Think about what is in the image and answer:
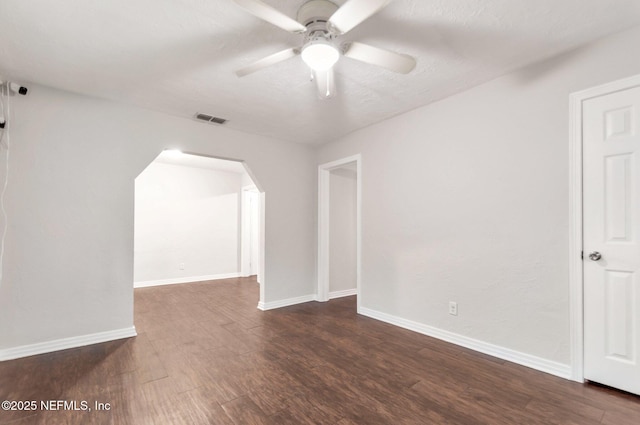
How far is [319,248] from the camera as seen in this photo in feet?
14.9

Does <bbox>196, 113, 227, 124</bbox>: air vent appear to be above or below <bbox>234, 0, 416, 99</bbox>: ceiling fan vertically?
above

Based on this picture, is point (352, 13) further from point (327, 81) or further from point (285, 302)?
point (285, 302)

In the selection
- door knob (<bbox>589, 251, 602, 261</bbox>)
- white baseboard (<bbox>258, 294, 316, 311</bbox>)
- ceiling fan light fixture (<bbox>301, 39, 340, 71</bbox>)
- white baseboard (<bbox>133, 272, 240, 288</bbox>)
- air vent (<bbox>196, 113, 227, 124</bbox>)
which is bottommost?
white baseboard (<bbox>133, 272, 240, 288</bbox>)

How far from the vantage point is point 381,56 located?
1.79 metres

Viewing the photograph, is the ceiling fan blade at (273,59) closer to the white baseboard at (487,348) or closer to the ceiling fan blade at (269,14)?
the ceiling fan blade at (269,14)

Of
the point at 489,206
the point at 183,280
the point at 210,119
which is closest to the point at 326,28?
the point at 489,206

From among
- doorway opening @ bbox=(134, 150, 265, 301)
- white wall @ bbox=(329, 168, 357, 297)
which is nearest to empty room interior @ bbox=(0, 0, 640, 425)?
white wall @ bbox=(329, 168, 357, 297)

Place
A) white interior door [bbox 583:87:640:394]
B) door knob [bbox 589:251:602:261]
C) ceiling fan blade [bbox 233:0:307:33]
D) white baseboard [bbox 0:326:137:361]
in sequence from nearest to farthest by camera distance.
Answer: ceiling fan blade [bbox 233:0:307:33] < white interior door [bbox 583:87:640:394] < door knob [bbox 589:251:602:261] < white baseboard [bbox 0:326:137:361]

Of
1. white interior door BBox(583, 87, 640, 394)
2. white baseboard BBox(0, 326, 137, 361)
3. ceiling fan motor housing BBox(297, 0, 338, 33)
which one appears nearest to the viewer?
ceiling fan motor housing BBox(297, 0, 338, 33)

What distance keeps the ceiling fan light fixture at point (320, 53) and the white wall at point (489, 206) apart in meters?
1.77

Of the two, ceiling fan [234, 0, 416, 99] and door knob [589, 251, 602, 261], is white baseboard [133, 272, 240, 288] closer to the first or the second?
ceiling fan [234, 0, 416, 99]

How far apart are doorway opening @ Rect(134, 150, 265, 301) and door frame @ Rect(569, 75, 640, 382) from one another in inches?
169

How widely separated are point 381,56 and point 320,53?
40cm

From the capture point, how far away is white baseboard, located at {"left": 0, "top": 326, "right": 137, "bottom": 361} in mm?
2525
